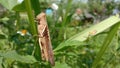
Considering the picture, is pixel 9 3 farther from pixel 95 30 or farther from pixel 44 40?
pixel 95 30

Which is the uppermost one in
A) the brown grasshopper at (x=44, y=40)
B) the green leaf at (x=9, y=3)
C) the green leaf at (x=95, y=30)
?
the green leaf at (x=9, y=3)

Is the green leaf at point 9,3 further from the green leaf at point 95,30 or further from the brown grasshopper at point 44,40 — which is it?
the green leaf at point 95,30

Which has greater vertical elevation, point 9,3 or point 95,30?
point 9,3

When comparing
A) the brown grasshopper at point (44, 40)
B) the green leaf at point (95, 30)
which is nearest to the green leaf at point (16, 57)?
the brown grasshopper at point (44, 40)

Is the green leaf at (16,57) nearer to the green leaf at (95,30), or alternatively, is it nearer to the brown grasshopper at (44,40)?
the brown grasshopper at (44,40)

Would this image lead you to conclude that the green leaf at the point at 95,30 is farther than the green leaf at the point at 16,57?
Yes

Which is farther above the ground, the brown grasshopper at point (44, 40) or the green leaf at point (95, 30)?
the brown grasshopper at point (44, 40)

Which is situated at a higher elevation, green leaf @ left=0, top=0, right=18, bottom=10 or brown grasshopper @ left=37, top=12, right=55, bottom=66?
green leaf @ left=0, top=0, right=18, bottom=10

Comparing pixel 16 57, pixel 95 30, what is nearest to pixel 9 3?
pixel 16 57

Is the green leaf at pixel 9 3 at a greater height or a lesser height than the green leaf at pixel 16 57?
greater

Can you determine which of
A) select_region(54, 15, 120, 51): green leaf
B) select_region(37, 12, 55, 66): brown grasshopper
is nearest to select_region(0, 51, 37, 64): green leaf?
select_region(37, 12, 55, 66): brown grasshopper

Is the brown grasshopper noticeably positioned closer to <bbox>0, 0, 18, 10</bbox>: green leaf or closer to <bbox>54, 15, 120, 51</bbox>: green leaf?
<bbox>0, 0, 18, 10</bbox>: green leaf
